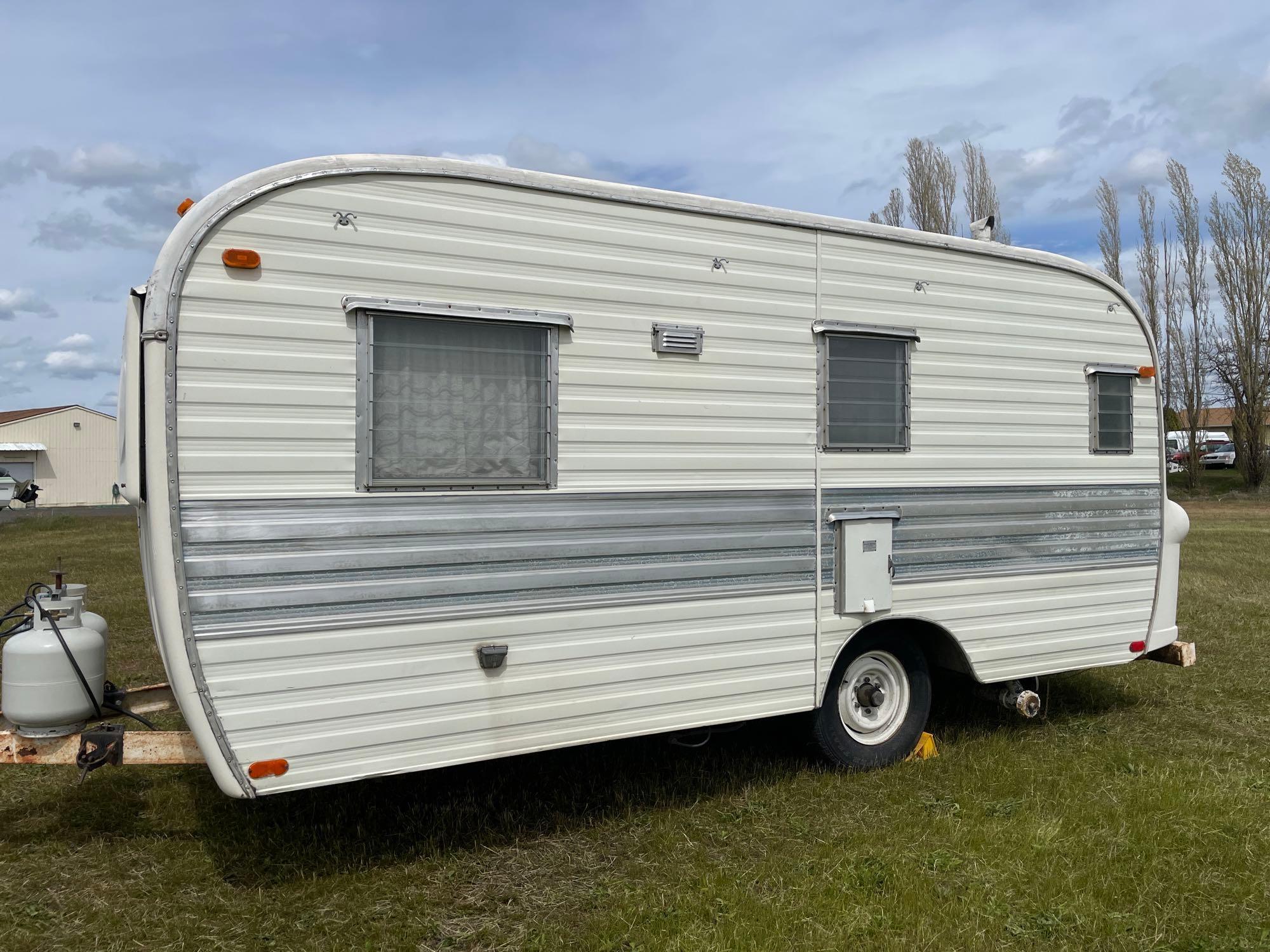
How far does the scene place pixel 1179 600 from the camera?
10875 mm

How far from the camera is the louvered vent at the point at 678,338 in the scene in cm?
464

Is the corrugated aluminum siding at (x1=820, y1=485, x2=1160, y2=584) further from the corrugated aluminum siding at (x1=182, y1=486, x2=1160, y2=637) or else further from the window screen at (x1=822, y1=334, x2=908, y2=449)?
the window screen at (x1=822, y1=334, x2=908, y2=449)

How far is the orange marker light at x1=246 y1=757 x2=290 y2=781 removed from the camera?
3811 mm

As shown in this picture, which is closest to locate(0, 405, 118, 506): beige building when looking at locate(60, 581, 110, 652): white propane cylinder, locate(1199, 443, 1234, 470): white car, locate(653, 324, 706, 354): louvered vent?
locate(60, 581, 110, 652): white propane cylinder

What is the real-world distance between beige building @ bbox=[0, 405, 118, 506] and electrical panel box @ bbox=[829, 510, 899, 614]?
44411 mm

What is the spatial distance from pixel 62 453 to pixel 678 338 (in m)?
47.8

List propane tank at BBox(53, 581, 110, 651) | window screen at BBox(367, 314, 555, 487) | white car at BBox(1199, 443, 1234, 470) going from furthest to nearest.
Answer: white car at BBox(1199, 443, 1234, 470), propane tank at BBox(53, 581, 110, 651), window screen at BBox(367, 314, 555, 487)

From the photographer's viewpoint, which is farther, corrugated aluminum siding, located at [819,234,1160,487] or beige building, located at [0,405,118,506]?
beige building, located at [0,405,118,506]

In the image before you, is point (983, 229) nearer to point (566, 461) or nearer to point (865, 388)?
point (865, 388)

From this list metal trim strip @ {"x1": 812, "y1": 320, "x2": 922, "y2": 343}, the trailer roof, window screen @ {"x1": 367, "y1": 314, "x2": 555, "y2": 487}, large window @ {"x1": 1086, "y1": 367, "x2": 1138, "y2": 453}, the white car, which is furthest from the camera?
the white car

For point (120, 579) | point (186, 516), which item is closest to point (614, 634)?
point (186, 516)

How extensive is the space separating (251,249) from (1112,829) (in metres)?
4.71

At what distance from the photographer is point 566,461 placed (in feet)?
14.5

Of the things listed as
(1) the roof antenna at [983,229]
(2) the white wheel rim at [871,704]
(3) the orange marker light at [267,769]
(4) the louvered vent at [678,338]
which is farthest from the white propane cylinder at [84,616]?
(1) the roof antenna at [983,229]
